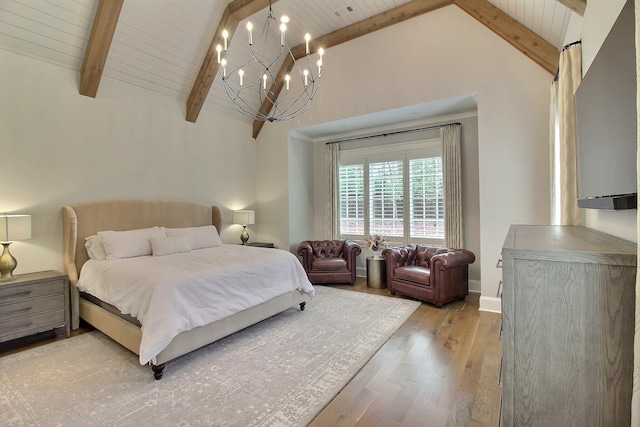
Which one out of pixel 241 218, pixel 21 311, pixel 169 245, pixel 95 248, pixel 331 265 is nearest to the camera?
pixel 21 311

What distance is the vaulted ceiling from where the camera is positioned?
3473 mm

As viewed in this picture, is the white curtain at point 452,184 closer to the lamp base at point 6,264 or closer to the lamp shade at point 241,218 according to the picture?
the lamp shade at point 241,218

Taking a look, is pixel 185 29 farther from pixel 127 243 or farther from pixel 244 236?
pixel 244 236

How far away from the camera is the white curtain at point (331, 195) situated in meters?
6.42

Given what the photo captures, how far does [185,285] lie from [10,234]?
6.79ft

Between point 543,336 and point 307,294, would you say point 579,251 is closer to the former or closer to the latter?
point 543,336

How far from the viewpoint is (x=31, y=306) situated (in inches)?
127

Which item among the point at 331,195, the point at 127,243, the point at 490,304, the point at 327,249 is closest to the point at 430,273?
the point at 490,304

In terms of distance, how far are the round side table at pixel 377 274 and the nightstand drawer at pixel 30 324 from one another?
420 cm

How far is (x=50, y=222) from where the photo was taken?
3.86m

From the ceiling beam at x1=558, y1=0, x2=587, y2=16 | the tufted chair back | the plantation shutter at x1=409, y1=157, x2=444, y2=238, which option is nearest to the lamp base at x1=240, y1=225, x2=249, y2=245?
the tufted chair back

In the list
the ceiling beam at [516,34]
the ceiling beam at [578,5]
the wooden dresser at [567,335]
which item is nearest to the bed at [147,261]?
the wooden dresser at [567,335]

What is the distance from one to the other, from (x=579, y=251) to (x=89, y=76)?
17.2 ft

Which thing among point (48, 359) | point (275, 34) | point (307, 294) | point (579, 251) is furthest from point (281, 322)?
point (275, 34)
